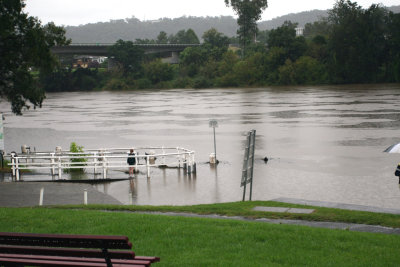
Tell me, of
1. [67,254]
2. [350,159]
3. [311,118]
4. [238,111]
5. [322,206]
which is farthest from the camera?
[238,111]

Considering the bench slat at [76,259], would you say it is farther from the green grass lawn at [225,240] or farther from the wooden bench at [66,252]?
the green grass lawn at [225,240]

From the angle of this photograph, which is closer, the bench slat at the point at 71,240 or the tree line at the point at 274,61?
the bench slat at the point at 71,240

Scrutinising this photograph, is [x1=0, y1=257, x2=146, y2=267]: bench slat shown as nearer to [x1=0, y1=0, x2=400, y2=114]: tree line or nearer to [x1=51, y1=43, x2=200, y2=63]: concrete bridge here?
[x1=0, y1=0, x2=400, y2=114]: tree line

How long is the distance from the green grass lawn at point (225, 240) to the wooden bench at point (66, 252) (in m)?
1.19

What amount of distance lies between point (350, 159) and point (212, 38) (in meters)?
142

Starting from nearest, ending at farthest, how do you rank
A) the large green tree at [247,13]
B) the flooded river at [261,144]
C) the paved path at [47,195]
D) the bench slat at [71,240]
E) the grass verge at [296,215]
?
the bench slat at [71,240], the grass verge at [296,215], the paved path at [47,195], the flooded river at [261,144], the large green tree at [247,13]

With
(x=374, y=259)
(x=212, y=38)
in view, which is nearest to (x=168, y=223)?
(x=374, y=259)

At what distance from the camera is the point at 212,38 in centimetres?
16600

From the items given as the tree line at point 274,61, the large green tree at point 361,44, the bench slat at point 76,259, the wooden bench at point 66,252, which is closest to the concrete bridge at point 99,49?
the tree line at point 274,61

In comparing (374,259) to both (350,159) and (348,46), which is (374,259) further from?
(348,46)

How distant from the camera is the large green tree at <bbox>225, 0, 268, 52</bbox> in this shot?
148 m

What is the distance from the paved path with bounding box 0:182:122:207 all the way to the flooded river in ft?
3.61

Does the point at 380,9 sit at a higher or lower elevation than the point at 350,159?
higher

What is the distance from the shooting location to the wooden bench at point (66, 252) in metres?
6.10
